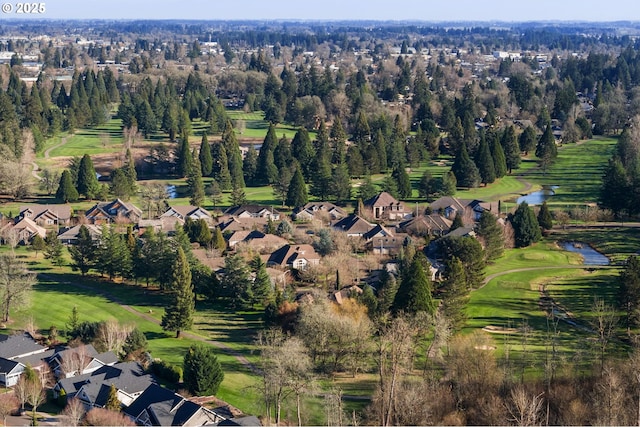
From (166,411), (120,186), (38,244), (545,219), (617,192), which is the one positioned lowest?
(38,244)

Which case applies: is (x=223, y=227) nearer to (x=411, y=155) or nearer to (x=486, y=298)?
(x=486, y=298)

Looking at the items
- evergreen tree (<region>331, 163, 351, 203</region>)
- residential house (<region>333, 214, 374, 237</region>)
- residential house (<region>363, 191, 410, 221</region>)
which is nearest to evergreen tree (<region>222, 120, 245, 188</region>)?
evergreen tree (<region>331, 163, 351, 203</region>)

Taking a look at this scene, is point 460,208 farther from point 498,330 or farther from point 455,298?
point 455,298

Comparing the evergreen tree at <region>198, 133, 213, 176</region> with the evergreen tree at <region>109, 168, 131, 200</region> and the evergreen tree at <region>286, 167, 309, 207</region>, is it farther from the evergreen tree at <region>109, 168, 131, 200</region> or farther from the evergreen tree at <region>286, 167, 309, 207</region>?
the evergreen tree at <region>286, 167, 309, 207</region>

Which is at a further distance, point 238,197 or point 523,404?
point 238,197

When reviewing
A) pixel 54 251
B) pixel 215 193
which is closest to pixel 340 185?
pixel 215 193
